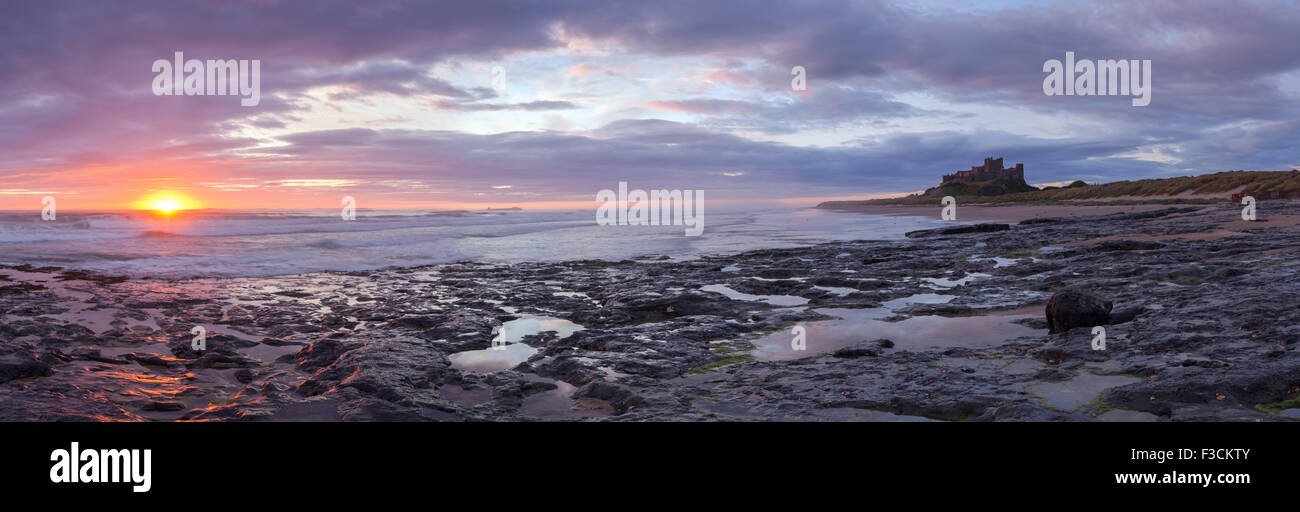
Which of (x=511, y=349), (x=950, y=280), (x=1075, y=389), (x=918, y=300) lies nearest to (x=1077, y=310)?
(x=1075, y=389)

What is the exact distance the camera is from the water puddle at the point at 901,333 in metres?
6.59

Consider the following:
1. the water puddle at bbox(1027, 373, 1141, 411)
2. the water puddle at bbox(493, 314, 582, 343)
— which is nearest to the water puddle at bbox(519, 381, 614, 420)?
the water puddle at bbox(493, 314, 582, 343)

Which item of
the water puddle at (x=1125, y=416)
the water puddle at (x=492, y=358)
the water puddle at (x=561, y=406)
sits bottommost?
the water puddle at (x=561, y=406)

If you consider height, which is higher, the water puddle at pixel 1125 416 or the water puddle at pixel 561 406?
the water puddle at pixel 1125 416

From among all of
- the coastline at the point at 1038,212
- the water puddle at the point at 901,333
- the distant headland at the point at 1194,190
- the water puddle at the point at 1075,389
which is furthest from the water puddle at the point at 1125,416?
the distant headland at the point at 1194,190

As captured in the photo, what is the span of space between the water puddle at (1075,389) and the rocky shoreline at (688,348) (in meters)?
0.03

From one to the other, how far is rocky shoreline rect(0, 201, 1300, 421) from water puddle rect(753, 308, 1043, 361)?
0.06m

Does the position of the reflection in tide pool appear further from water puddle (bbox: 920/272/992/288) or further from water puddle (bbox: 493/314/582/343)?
water puddle (bbox: 920/272/992/288)

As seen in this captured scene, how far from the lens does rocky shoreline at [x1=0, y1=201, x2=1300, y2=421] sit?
454 centimetres

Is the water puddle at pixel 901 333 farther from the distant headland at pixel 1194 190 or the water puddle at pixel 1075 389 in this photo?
the distant headland at pixel 1194 190

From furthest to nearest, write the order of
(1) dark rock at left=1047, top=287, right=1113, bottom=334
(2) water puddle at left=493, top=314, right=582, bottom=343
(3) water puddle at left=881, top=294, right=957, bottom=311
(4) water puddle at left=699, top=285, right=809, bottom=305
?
(4) water puddle at left=699, top=285, right=809, bottom=305, (3) water puddle at left=881, top=294, right=957, bottom=311, (2) water puddle at left=493, top=314, right=582, bottom=343, (1) dark rock at left=1047, top=287, right=1113, bottom=334

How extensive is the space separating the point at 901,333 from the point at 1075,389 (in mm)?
2600
